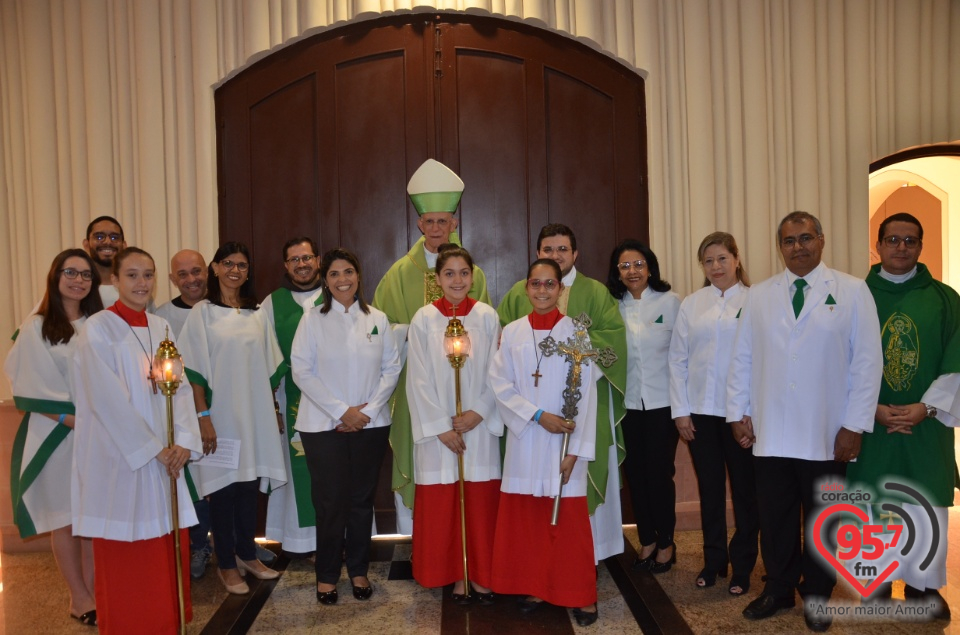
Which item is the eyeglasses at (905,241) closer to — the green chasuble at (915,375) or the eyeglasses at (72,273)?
the green chasuble at (915,375)

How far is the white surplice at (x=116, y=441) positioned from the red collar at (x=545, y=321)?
171 centimetres

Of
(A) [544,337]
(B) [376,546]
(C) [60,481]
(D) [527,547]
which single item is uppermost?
(A) [544,337]

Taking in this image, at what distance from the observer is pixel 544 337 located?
11.8 ft

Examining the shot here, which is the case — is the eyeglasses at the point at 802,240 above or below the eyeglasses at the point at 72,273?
above

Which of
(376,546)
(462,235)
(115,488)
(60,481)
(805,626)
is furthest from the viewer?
(462,235)

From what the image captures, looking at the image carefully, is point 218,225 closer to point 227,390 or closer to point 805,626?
point 227,390

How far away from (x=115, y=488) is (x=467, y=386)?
1603 mm

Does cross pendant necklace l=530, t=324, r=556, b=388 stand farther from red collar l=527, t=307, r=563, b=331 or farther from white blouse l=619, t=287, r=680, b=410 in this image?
white blouse l=619, t=287, r=680, b=410

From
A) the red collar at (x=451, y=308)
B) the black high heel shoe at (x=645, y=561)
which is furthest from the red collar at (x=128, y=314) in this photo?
the black high heel shoe at (x=645, y=561)

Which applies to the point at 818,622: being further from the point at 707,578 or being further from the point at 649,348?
the point at 649,348

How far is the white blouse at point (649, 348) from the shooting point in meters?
4.17

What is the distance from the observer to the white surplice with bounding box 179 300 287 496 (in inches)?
156

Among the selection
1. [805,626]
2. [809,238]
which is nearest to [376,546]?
[805,626]

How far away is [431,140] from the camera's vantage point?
516cm
